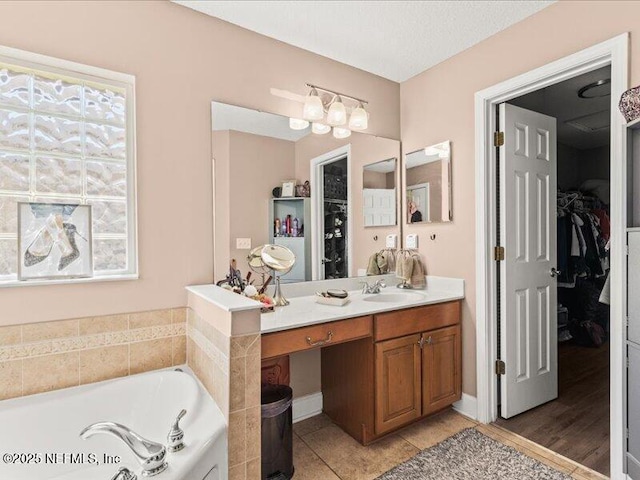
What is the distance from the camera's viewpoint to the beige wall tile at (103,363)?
168cm

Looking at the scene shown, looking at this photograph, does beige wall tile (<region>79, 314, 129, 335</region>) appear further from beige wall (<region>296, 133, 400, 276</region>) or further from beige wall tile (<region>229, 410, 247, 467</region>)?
beige wall (<region>296, 133, 400, 276</region>)

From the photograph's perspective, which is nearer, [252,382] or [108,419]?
[252,382]

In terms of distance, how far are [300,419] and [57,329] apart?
1557 mm

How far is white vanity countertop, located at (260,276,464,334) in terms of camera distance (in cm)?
177

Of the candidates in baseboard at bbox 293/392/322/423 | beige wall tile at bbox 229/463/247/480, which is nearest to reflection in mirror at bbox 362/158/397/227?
baseboard at bbox 293/392/322/423

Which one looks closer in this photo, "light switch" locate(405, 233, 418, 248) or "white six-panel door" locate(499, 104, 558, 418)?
"white six-panel door" locate(499, 104, 558, 418)

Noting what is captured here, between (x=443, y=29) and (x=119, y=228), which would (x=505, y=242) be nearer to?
(x=443, y=29)

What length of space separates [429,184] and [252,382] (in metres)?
1.95

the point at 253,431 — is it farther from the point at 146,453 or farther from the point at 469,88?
the point at 469,88

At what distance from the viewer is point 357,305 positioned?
2.15 meters

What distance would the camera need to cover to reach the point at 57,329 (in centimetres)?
164

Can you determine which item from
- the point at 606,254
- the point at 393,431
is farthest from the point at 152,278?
the point at 606,254

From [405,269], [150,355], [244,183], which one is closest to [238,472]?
[150,355]

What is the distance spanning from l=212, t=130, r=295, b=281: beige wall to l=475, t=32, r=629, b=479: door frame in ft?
4.36
